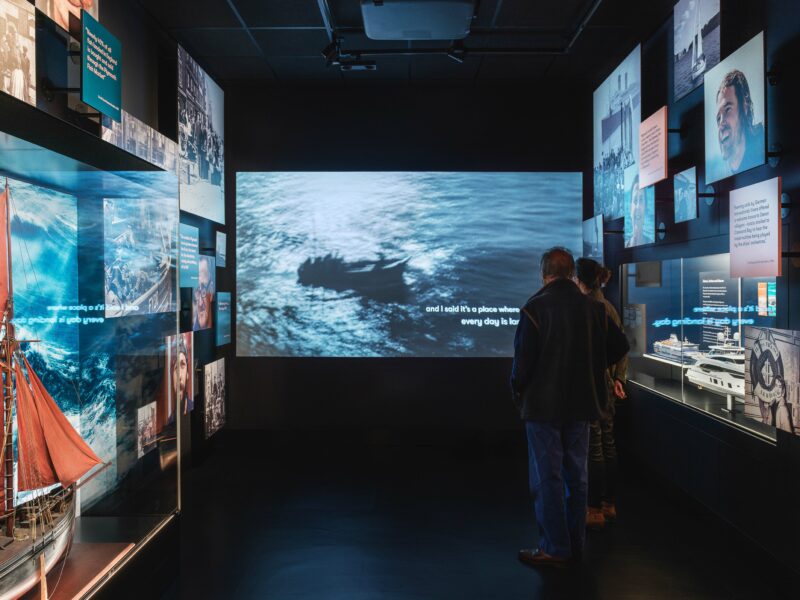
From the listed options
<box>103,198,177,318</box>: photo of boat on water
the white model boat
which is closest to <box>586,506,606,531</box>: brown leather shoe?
the white model boat

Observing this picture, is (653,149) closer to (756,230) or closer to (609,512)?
(756,230)

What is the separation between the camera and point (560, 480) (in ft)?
9.00

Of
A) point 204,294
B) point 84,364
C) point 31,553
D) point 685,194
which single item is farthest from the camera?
point 204,294

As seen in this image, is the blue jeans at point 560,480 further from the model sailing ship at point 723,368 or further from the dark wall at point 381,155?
the dark wall at point 381,155

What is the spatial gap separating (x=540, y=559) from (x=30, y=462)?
7.36ft

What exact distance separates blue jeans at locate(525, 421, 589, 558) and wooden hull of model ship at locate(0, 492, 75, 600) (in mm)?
1936

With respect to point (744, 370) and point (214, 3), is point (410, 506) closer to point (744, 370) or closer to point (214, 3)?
point (744, 370)

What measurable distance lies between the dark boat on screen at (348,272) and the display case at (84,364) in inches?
103

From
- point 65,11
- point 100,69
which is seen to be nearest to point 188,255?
point 100,69

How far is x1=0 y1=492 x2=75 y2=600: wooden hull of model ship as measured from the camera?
1.65 meters

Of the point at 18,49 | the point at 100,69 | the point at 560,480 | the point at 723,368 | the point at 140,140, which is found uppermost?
the point at 100,69

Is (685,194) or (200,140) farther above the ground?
(200,140)

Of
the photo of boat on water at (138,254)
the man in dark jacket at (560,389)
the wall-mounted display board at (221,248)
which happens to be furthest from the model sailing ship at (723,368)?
the wall-mounted display board at (221,248)

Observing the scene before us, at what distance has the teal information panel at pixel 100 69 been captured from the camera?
2.53 metres
